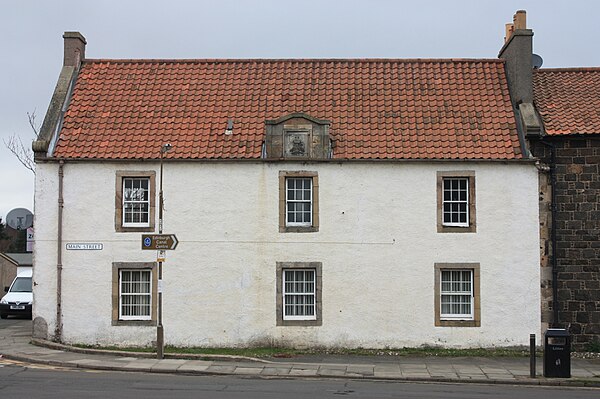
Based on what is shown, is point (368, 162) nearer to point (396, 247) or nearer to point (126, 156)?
point (396, 247)

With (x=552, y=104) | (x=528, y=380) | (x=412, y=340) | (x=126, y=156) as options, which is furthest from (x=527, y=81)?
(x=126, y=156)

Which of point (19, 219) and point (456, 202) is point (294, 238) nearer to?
point (456, 202)

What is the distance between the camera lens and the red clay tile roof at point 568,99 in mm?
24672

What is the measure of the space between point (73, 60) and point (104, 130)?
3.76 metres

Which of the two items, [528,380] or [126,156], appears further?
[126,156]

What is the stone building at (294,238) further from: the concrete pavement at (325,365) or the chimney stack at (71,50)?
the chimney stack at (71,50)

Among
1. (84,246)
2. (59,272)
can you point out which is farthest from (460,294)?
(59,272)

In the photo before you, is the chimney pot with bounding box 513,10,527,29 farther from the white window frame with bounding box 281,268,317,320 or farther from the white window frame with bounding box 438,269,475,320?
the white window frame with bounding box 281,268,317,320

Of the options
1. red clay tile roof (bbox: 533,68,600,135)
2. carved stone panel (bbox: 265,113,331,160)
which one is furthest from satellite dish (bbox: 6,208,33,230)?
red clay tile roof (bbox: 533,68,600,135)

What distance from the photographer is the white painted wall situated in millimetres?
24328

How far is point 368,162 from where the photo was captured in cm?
2466

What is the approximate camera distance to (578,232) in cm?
2431

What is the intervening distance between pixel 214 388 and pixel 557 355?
807 centimetres

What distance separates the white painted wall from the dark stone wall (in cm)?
74
